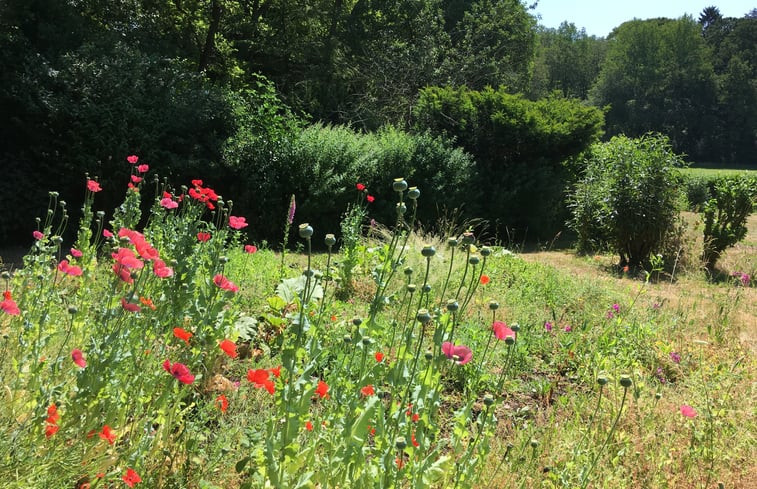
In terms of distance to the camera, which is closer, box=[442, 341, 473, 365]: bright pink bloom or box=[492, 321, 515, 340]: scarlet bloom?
box=[442, 341, 473, 365]: bright pink bloom

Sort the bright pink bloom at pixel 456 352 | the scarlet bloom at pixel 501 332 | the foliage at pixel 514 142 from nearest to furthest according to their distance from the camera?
the bright pink bloom at pixel 456 352 < the scarlet bloom at pixel 501 332 < the foliage at pixel 514 142

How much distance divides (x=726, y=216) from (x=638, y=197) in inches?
51.9

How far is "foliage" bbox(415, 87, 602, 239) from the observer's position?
10.8 meters

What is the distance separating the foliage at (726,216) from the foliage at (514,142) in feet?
10.9

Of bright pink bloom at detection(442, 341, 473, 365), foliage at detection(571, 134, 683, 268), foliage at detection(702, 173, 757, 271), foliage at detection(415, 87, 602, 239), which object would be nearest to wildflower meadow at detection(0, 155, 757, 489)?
bright pink bloom at detection(442, 341, 473, 365)

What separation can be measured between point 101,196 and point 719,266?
900 cm

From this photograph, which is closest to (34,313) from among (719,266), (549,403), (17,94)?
(549,403)

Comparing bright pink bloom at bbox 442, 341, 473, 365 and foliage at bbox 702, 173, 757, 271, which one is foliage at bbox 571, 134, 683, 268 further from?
bright pink bloom at bbox 442, 341, 473, 365

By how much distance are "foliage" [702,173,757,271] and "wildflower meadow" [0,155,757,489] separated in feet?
11.1

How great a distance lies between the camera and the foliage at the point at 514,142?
35.3ft

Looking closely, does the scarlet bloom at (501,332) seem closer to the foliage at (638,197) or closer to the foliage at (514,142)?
the foliage at (638,197)

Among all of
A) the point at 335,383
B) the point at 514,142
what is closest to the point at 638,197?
the point at 514,142

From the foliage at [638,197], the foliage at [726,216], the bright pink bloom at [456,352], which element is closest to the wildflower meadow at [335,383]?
the bright pink bloom at [456,352]

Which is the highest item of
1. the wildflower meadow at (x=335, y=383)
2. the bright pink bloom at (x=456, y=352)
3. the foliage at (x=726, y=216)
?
the foliage at (x=726, y=216)
